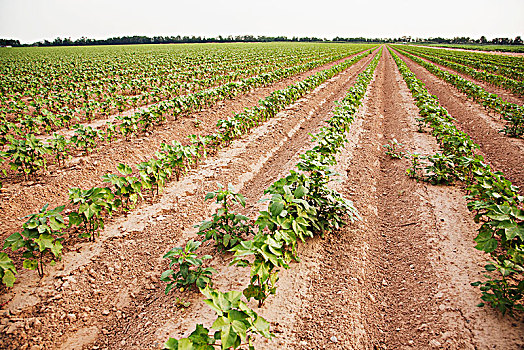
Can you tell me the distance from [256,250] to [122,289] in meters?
2.18

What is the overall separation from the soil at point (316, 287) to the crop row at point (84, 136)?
9.86ft

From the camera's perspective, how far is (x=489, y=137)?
9266mm

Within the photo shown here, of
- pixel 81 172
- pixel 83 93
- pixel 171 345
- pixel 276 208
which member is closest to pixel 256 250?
pixel 276 208

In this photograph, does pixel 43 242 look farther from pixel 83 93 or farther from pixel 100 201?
pixel 83 93

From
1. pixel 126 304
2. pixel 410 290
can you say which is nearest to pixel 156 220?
pixel 126 304

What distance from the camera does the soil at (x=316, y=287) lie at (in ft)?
9.58

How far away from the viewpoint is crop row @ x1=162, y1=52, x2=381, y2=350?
77.6 inches

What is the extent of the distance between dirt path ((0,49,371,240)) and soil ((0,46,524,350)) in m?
1.92

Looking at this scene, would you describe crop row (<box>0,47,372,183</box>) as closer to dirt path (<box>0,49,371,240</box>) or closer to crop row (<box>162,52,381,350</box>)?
dirt path (<box>0,49,371,240</box>)

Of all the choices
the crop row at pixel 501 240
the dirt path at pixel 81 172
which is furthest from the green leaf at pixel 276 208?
the dirt path at pixel 81 172

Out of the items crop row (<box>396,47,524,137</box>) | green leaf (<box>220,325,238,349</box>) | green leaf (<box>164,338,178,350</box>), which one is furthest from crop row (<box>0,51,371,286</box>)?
crop row (<box>396,47,524,137</box>)

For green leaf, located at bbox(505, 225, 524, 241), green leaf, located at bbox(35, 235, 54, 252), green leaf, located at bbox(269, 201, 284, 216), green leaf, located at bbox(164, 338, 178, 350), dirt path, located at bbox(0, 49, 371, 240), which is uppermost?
green leaf, located at bbox(269, 201, 284, 216)

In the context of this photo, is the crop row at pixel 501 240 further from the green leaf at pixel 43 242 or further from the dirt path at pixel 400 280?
the green leaf at pixel 43 242

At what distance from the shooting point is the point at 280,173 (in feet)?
21.8
